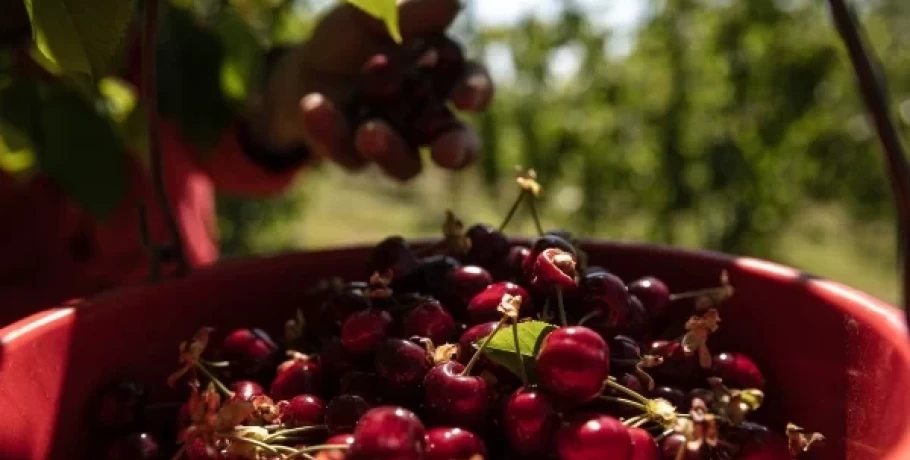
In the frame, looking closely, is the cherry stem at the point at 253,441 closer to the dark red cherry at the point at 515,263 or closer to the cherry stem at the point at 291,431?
the cherry stem at the point at 291,431

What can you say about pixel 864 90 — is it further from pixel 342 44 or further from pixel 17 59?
pixel 17 59

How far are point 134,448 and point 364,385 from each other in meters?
0.13

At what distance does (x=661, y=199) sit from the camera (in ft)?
6.81

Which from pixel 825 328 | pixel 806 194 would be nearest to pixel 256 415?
pixel 825 328

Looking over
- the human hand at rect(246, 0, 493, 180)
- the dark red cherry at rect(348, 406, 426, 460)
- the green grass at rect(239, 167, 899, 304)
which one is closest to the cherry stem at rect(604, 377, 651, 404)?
the dark red cherry at rect(348, 406, 426, 460)

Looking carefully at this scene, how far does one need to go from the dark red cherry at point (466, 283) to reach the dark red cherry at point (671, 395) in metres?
0.12

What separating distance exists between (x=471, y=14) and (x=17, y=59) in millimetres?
1687

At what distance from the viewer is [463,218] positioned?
2748 mm

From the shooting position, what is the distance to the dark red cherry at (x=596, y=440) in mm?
398

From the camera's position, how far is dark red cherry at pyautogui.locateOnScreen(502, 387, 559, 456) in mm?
414

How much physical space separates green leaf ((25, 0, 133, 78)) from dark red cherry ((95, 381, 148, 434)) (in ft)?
0.60

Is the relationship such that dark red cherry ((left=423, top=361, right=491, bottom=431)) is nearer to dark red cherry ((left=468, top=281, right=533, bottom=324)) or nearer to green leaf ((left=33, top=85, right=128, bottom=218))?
dark red cherry ((left=468, top=281, right=533, bottom=324))

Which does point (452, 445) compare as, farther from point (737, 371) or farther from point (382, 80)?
point (382, 80)

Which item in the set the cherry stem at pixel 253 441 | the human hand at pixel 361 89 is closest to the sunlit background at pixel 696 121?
the human hand at pixel 361 89
